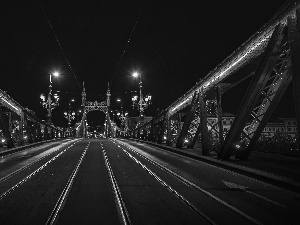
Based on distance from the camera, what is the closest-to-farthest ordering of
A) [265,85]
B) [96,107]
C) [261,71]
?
1. [261,71]
2. [265,85]
3. [96,107]

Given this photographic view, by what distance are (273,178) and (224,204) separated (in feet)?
11.0

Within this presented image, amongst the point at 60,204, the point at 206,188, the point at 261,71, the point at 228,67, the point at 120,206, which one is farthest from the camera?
the point at 228,67

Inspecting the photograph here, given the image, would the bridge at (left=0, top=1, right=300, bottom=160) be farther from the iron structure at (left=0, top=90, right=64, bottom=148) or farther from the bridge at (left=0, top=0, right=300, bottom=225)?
the iron structure at (left=0, top=90, right=64, bottom=148)

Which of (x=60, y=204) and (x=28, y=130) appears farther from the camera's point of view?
(x=28, y=130)

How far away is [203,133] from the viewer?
19141 millimetres

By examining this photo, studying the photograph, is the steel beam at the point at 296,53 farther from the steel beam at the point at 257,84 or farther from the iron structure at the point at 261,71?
the steel beam at the point at 257,84

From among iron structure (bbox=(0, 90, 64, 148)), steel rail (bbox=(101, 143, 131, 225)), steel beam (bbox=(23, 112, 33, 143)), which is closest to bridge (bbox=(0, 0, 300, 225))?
steel rail (bbox=(101, 143, 131, 225))

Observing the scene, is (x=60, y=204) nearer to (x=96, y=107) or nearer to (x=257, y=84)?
(x=257, y=84)

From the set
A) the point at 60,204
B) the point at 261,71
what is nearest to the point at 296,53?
the point at 261,71

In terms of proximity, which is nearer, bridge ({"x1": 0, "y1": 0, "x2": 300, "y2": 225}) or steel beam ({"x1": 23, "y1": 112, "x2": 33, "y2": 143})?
bridge ({"x1": 0, "y1": 0, "x2": 300, "y2": 225})

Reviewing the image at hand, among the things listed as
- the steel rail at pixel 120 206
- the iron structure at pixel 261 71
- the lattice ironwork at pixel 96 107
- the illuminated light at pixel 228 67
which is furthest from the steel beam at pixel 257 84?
the lattice ironwork at pixel 96 107

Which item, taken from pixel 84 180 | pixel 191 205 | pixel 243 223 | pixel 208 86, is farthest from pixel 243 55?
pixel 243 223

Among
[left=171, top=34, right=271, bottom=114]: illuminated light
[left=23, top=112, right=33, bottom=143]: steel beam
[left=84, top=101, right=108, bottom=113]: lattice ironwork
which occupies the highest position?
[left=84, top=101, right=108, bottom=113]: lattice ironwork

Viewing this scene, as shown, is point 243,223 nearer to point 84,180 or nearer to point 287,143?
point 84,180
